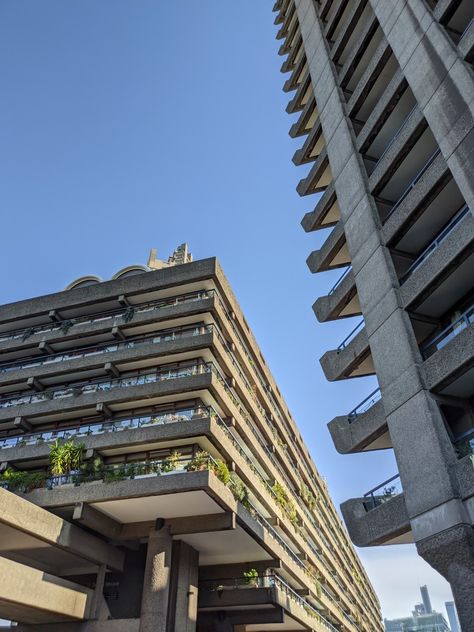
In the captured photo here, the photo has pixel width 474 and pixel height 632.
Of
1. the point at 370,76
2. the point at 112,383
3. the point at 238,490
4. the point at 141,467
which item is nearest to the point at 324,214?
the point at 370,76

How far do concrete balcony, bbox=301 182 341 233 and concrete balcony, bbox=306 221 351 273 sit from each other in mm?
1581

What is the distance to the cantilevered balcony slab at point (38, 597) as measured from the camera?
17219mm

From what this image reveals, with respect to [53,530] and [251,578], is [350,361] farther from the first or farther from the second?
[251,578]

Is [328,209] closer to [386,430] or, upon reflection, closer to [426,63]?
[426,63]

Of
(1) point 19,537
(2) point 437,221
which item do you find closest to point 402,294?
(2) point 437,221

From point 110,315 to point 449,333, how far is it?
21.7m

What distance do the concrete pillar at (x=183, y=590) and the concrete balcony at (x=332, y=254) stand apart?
549 inches

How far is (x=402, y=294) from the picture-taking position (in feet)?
46.2

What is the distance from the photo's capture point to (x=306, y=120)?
2503 centimetres

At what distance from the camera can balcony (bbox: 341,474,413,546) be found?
12.8 metres

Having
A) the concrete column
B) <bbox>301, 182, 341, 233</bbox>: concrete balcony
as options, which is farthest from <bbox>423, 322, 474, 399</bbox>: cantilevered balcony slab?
the concrete column

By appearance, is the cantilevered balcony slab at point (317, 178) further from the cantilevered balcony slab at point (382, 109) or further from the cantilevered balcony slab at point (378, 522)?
the cantilevered balcony slab at point (378, 522)

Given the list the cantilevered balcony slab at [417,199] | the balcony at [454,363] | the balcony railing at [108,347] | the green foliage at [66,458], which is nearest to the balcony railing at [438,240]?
the cantilevered balcony slab at [417,199]

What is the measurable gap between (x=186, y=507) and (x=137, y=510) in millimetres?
2154
